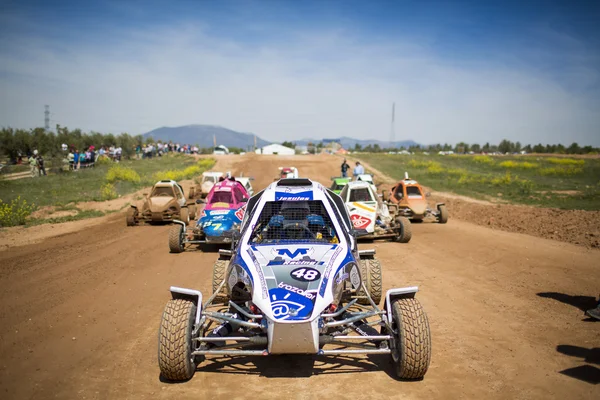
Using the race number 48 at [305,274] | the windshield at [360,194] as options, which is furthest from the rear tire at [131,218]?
the race number 48 at [305,274]

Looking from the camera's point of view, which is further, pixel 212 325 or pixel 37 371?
pixel 212 325

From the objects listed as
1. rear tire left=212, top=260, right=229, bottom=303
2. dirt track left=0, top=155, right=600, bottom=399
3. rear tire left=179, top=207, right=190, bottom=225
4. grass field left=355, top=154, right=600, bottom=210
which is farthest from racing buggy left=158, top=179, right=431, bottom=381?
grass field left=355, top=154, right=600, bottom=210

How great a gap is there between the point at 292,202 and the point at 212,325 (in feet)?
7.08

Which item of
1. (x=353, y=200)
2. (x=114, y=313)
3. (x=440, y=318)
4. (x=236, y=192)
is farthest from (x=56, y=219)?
(x=440, y=318)

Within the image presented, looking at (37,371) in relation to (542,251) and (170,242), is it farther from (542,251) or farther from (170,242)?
(542,251)

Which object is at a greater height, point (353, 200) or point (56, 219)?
point (353, 200)

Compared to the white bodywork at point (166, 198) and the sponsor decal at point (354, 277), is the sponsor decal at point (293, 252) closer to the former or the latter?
the sponsor decal at point (354, 277)

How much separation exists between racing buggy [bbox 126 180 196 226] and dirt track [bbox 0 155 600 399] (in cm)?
389

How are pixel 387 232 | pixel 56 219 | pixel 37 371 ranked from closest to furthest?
pixel 37 371, pixel 387 232, pixel 56 219

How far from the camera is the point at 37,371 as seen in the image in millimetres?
5613

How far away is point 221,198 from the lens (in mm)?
14367

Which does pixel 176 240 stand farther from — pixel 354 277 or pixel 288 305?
→ pixel 288 305

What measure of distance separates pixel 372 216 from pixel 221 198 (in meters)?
4.54

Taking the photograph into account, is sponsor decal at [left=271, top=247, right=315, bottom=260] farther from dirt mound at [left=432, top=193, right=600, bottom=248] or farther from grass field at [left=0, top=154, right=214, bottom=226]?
grass field at [left=0, top=154, right=214, bottom=226]
